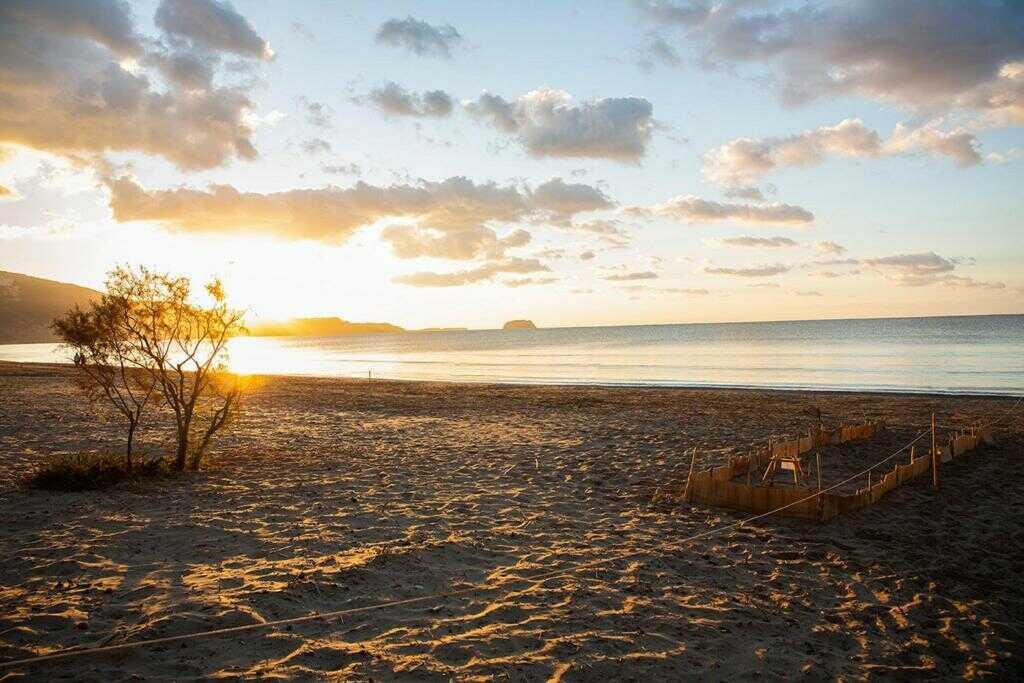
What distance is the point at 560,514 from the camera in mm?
9508

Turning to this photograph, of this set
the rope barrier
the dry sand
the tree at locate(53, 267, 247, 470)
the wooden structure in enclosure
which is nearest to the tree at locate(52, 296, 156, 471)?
the tree at locate(53, 267, 247, 470)

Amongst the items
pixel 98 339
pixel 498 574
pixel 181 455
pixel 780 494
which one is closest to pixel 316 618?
pixel 498 574

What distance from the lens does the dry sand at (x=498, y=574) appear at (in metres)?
5.23

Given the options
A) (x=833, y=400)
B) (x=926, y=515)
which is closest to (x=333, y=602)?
(x=926, y=515)

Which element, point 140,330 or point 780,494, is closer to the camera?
point 780,494

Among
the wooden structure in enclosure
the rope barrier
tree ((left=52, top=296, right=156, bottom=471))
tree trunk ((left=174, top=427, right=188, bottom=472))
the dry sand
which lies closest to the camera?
the rope barrier

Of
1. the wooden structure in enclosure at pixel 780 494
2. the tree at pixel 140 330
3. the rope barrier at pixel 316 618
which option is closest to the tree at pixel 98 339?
the tree at pixel 140 330

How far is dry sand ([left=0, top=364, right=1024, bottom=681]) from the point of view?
523 centimetres

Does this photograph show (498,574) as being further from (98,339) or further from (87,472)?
(98,339)

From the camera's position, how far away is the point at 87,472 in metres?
10.5

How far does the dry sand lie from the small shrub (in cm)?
51

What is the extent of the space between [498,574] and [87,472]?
8.30 m

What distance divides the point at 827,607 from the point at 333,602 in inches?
213

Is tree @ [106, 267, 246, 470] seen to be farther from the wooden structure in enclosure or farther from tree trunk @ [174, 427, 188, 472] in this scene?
the wooden structure in enclosure
